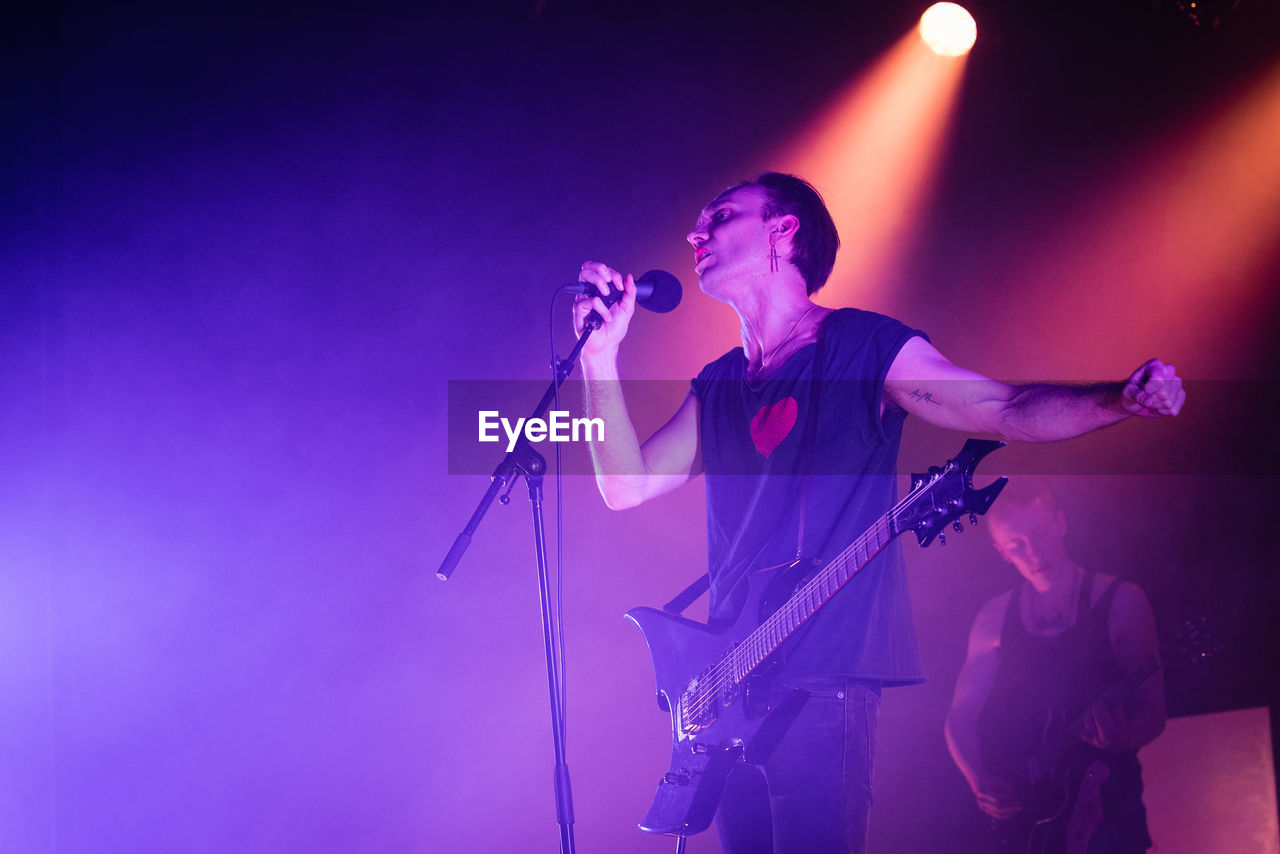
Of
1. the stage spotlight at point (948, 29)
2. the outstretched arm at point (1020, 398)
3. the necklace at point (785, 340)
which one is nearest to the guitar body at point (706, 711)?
the outstretched arm at point (1020, 398)

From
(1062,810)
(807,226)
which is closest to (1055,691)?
(1062,810)

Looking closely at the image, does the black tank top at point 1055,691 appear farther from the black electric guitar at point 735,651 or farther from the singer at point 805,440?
the black electric guitar at point 735,651

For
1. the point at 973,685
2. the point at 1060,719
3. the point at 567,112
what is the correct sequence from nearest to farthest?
the point at 1060,719 < the point at 973,685 < the point at 567,112

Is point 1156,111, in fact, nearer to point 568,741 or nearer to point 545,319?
point 545,319

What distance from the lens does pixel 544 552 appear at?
1.98 metres

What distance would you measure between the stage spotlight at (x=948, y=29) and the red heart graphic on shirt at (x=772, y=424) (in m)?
2.31

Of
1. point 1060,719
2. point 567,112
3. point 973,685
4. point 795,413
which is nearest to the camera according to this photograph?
point 795,413

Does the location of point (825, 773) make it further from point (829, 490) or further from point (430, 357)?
point (430, 357)

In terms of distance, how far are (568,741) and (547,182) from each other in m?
2.11

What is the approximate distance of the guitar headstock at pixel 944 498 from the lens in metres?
1.60

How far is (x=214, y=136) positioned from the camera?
10.6ft

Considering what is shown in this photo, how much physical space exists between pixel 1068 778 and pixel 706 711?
180 cm

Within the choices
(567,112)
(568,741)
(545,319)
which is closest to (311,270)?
(545,319)

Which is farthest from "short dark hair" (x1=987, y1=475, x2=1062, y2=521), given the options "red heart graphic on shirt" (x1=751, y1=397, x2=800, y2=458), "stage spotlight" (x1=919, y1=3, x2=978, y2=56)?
"stage spotlight" (x1=919, y1=3, x2=978, y2=56)
